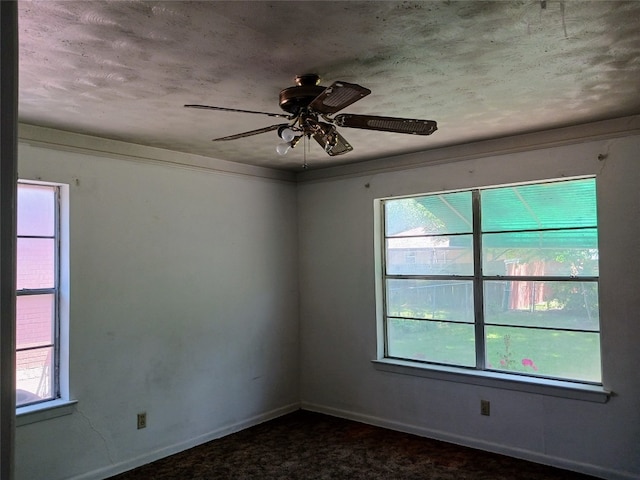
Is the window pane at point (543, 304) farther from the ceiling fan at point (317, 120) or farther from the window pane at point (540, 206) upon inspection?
the ceiling fan at point (317, 120)

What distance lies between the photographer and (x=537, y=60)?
2291 millimetres

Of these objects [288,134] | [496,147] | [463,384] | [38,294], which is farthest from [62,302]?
[496,147]

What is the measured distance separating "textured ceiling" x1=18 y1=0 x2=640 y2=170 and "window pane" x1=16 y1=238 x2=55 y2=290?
814 mm

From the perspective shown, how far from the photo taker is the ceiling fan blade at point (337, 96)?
1.88 meters

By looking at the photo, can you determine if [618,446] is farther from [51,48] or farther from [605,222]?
[51,48]

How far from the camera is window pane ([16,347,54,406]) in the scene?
10.7 feet

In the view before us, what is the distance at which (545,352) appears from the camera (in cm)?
376

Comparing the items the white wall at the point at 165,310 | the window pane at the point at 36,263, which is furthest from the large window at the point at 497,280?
the window pane at the point at 36,263

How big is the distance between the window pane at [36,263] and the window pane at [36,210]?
6 cm

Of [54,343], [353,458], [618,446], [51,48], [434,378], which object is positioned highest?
[51,48]

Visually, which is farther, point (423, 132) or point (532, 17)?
point (423, 132)

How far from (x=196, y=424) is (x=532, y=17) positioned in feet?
12.5

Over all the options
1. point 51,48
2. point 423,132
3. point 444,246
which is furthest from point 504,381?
point 51,48

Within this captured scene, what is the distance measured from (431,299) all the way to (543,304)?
940 millimetres
